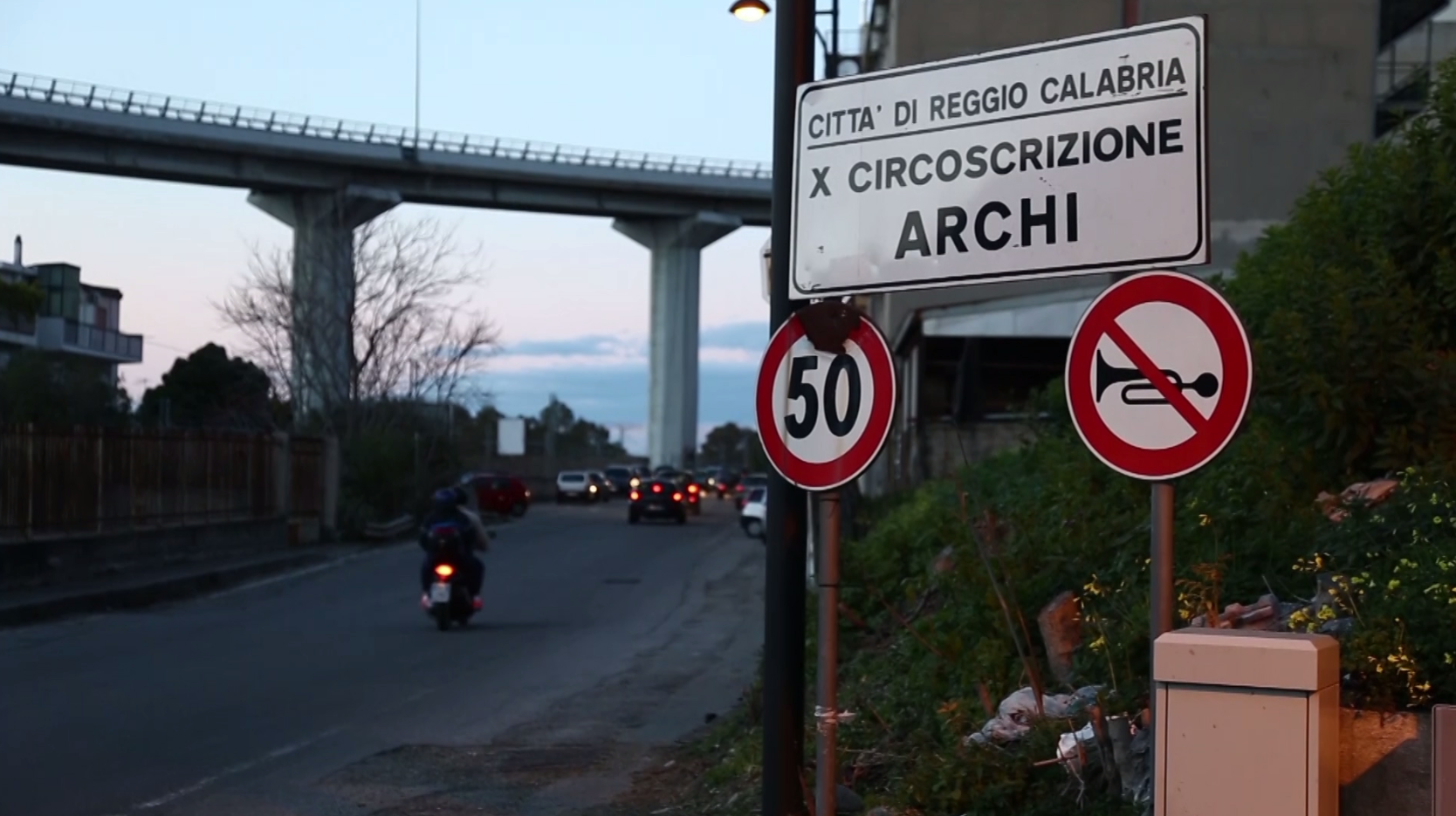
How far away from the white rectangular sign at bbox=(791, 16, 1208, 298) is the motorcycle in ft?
44.1

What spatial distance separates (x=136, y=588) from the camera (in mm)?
21125

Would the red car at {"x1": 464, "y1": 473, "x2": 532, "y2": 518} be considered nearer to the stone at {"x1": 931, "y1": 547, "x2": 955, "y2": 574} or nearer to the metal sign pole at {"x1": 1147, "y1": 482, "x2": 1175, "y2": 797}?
the stone at {"x1": 931, "y1": 547, "x2": 955, "y2": 574}

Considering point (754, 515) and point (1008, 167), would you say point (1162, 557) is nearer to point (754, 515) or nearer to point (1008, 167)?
point (1008, 167)

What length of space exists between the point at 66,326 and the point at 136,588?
153 ft

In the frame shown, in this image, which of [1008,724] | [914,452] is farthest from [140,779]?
[914,452]

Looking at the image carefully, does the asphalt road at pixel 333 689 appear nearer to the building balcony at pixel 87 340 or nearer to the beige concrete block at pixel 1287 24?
the beige concrete block at pixel 1287 24

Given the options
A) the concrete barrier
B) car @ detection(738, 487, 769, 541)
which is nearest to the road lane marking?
the concrete barrier

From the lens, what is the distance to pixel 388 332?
45062 millimetres

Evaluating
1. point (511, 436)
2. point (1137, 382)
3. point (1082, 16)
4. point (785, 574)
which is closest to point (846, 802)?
point (785, 574)

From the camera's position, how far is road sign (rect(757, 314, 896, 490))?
16.9 ft

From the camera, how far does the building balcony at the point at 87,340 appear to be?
61.0 m

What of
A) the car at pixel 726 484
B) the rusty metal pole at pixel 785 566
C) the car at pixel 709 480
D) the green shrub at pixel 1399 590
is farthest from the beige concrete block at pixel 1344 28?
the car at pixel 726 484

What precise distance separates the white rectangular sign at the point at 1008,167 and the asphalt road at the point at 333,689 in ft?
15.2

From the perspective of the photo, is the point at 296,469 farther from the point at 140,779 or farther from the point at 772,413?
the point at 772,413
